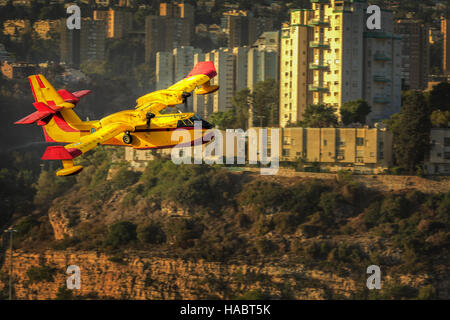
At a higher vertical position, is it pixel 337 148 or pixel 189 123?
pixel 189 123

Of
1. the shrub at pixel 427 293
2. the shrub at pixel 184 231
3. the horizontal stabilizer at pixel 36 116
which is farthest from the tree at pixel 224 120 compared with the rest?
the horizontal stabilizer at pixel 36 116

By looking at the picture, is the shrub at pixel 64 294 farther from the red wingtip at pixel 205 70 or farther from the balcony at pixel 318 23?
the red wingtip at pixel 205 70

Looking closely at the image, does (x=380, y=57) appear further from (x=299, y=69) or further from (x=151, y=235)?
(x=151, y=235)

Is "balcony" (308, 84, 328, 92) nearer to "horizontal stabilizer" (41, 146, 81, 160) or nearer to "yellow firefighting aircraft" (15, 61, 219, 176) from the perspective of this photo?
"yellow firefighting aircraft" (15, 61, 219, 176)

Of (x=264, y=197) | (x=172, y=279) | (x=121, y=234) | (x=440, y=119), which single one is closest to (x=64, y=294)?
(x=121, y=234)
